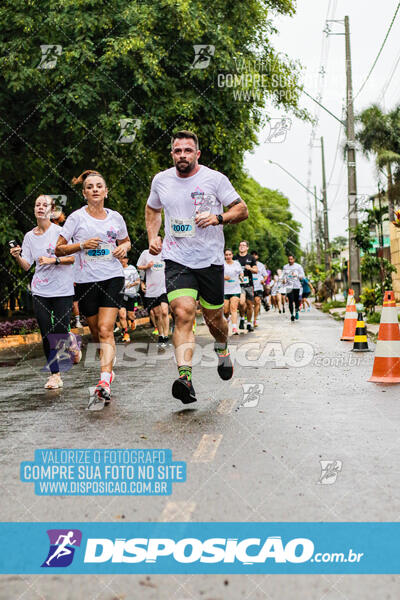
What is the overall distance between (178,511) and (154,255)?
137 inches

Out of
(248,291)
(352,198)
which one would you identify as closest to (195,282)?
(248,291)

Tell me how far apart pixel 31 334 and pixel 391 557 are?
15573mm

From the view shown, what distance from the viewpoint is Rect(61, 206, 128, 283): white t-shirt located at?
→ 7.77 metres

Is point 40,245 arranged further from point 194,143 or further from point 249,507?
point 249,507

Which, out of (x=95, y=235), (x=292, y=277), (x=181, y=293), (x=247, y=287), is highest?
(x=95, y=235)

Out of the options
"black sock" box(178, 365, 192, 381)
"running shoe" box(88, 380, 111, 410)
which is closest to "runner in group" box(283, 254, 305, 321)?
"running shoe" box(88, 380, 111, 410)

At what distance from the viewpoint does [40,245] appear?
8.95m

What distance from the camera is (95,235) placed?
7.87 m

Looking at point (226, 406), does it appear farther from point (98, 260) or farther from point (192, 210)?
point (98, 260)

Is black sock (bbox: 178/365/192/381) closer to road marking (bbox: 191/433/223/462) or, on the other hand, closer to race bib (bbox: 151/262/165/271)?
road marking (bbox: 191/433/223/462)

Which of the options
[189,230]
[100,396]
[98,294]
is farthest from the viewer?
[98,294]

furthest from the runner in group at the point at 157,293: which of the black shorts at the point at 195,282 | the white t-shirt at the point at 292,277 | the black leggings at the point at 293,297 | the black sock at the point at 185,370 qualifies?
the white t-shirt at the point at 292,277

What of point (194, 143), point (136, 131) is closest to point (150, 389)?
point (194, 143)

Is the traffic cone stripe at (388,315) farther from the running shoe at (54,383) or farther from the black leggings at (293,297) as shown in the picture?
the black leggings at (293,297)
